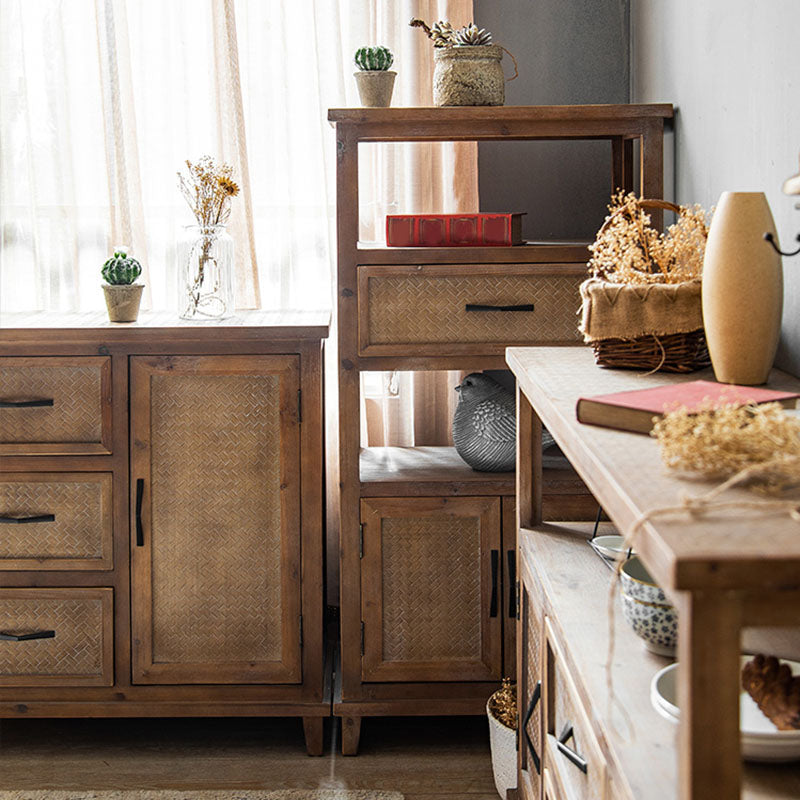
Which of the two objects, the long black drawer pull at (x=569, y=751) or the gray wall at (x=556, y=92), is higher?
the gray wall at (x=556, y=92)

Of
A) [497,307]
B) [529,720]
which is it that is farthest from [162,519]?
[529,720]

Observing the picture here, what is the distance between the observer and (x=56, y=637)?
2.22 m

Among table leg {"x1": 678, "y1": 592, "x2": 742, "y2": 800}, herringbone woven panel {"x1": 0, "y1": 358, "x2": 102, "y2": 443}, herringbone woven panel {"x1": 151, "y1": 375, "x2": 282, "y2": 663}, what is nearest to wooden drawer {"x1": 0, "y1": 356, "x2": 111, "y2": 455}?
herringbone woven panel {"x1": 0, "y1": 358, "x2": 102, "y2": 443}

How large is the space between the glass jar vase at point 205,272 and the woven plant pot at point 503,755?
1.07 metres

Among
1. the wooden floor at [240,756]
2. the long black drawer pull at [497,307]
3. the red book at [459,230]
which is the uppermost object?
the red book at [459,230]

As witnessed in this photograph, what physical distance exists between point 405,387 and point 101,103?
3.45ft

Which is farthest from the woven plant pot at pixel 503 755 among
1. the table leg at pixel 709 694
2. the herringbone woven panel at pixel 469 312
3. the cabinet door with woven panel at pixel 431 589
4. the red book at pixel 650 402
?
the table leg at pixel 709 694

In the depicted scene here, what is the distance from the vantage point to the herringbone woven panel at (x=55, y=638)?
2217mm

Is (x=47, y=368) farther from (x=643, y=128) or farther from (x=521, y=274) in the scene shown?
(x=643, y=128)

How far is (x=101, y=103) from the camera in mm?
2539

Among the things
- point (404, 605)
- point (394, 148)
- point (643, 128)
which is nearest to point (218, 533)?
point (404, 605)

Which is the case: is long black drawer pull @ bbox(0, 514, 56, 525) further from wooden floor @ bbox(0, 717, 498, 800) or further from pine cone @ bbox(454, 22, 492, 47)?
pine cone @ bbox(454, 22, 492, 47)

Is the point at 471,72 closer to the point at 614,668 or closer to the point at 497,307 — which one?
the point at 497,307

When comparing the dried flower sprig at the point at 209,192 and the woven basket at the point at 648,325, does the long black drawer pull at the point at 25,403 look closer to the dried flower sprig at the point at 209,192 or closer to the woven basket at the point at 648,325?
the dried flower sprig at the point at 209,192
